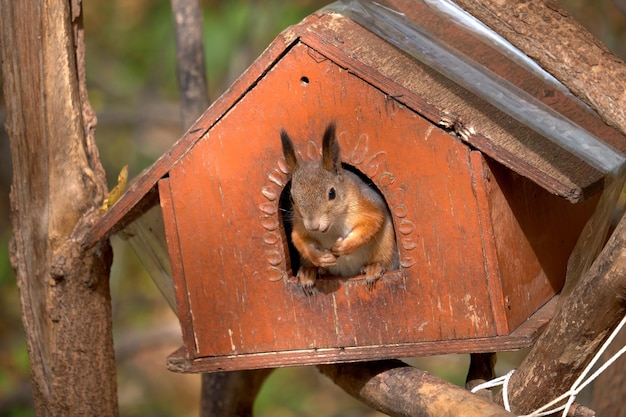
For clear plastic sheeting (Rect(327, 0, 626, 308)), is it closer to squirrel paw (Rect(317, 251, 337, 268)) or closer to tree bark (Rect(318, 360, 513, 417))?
tree bark (Rect(318, 360, 513, 417))

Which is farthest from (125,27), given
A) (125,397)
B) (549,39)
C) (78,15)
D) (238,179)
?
(549,39)

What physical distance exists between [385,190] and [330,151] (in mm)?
195

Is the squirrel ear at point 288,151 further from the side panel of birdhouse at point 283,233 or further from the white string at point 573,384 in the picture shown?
the white string at point 573,384

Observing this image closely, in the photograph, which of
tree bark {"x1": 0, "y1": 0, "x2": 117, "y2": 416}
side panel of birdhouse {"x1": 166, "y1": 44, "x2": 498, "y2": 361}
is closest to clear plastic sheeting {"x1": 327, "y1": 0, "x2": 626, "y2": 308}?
side panel of birdhouse {"x1": 166, "y1": 44, "x2": 498, "y2": 361}

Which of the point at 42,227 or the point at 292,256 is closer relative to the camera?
the point at 42,227

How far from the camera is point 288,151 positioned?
108 inches

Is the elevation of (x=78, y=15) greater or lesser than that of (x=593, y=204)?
greater

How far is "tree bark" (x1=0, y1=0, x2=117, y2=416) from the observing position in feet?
10.1

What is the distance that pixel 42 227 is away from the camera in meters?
3.16

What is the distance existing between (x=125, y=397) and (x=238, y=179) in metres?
4.62

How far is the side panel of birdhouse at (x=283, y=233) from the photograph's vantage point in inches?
106

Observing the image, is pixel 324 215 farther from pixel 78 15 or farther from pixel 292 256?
pixel 78 15

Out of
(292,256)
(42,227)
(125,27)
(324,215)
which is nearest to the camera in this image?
(324,215)

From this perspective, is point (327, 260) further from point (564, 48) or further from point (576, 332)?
point (564, 48)
